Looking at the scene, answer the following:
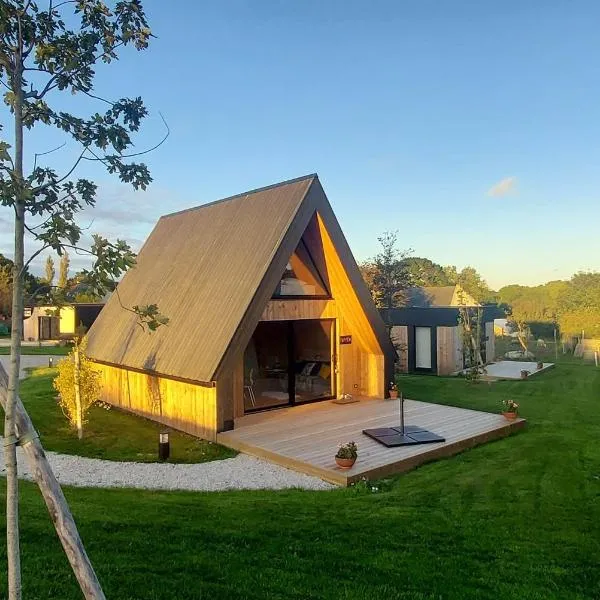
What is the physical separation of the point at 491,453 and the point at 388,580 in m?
5.13

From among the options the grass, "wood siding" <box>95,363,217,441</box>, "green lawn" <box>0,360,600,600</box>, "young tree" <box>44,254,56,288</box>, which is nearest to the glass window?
"wood siding" <box>95,363,217,441</box>

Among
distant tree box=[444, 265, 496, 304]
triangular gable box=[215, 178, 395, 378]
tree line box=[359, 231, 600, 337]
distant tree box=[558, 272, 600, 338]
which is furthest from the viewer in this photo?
distant tree box=[444, 265, 496, 304]

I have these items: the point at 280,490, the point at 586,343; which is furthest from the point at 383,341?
the point at 586,343

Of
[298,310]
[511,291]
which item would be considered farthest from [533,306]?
[298,310]

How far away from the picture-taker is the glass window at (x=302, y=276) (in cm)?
1120

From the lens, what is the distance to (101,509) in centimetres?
515

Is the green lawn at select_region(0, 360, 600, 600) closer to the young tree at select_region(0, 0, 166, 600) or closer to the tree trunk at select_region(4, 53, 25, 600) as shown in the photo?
the tree trunk at select_region(4, 53, 25, 600)

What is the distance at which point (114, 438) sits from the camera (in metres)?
9.35

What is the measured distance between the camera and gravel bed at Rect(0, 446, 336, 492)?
6.70 metres

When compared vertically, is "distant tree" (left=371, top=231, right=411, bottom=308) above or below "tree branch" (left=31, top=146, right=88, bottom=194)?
above

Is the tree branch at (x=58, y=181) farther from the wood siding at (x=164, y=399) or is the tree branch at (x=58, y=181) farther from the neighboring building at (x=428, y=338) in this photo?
the neighboring building at (x=428, y=338)

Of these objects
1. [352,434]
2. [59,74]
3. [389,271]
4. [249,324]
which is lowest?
[352,434]

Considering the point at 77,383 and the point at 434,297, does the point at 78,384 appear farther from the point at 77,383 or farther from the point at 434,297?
the point at 434,297

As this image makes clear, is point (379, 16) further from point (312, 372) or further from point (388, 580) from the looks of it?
point (388, 580)
